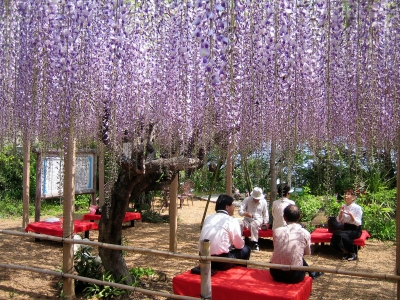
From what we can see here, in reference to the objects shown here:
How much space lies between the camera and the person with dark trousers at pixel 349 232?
5.43 meters

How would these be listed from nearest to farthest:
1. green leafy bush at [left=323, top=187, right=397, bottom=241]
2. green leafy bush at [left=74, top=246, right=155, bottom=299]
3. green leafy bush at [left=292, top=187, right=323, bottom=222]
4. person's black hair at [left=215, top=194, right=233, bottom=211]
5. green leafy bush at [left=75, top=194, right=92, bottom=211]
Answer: person's black hair at [left=215, top=194, right=233, bottom=211], green leafy bush at [left=74, top=246, right=155, bottom=299], green leafy bush at [left=323, top=187, right=397, bottom=241], green leafy bush at [left=292, top=187, right=323, bottom=222], green leafy bush at [left=75, top=194, right=92, bottom=211]

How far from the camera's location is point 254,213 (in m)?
5.99

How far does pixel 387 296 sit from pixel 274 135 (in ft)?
5.79

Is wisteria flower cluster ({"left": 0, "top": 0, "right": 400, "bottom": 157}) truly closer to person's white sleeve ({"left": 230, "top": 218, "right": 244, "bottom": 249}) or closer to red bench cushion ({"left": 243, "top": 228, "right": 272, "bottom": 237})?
person's white sleeve ({"left": 230, "top": 218, "right": 244, "bottom": 249})

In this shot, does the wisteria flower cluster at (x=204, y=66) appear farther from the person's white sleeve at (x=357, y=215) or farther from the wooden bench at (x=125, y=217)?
the wooden bench at (x=125, y=217)

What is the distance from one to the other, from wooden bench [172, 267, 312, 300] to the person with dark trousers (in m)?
2.16

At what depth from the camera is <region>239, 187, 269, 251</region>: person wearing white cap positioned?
19.3ft

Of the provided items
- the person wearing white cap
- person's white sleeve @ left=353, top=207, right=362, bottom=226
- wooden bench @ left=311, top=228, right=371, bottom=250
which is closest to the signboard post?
the person wearing white cap

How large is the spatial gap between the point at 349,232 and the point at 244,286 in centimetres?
278

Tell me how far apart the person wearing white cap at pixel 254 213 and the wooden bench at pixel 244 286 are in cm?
227

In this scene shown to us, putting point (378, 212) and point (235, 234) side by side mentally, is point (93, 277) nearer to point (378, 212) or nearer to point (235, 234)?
point (235, 234)

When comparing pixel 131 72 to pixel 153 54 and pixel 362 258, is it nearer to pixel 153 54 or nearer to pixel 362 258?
Result: pixel 153 54

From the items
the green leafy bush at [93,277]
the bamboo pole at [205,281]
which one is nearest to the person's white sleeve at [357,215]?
the green leafy bush at [93,277]

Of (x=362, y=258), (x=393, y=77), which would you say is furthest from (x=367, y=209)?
(x=393, y=77)
